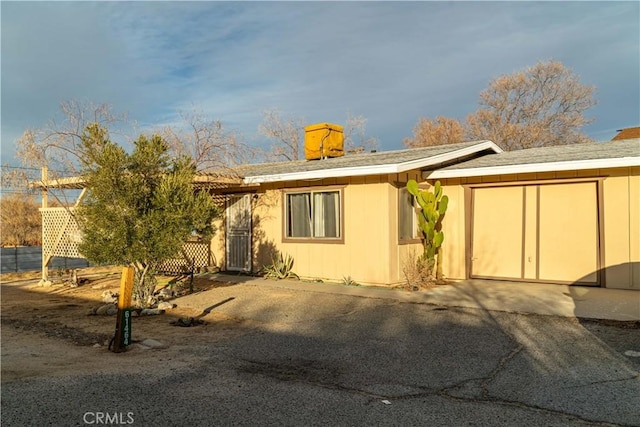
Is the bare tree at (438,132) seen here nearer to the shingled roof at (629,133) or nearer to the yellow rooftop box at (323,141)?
the shingled roof at (629,133)

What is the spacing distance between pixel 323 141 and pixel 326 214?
354cm

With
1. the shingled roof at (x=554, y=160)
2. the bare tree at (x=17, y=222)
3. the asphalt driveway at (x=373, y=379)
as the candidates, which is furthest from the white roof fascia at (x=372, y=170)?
the bare tree at (x=17, y=222)

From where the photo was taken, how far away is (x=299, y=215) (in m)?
12.3

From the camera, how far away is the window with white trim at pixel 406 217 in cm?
1095

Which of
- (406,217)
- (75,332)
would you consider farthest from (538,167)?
(75,332)

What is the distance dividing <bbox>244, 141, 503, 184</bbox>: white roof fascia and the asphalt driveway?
3249 mm

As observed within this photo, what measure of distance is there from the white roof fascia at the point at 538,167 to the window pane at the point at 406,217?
0.81 m

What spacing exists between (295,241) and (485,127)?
22.7 metres

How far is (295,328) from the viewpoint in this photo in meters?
7.60

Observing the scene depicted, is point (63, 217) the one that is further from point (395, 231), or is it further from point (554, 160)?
point (554, 160)

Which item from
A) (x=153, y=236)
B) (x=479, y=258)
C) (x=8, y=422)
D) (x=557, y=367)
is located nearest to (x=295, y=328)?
(x=153, y=236)

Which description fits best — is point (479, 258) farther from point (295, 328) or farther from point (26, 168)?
point (26, 168)

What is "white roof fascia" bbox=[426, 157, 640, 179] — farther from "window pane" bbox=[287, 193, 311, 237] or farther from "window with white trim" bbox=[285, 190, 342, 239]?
"window pane" bbox=[287, 193, 311, 237]

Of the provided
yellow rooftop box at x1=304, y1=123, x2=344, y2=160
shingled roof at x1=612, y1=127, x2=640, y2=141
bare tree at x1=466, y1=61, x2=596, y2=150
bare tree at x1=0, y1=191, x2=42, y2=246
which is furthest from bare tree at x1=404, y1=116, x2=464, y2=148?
bare tree at x1=0, y1=191, x2=42, y2=246
